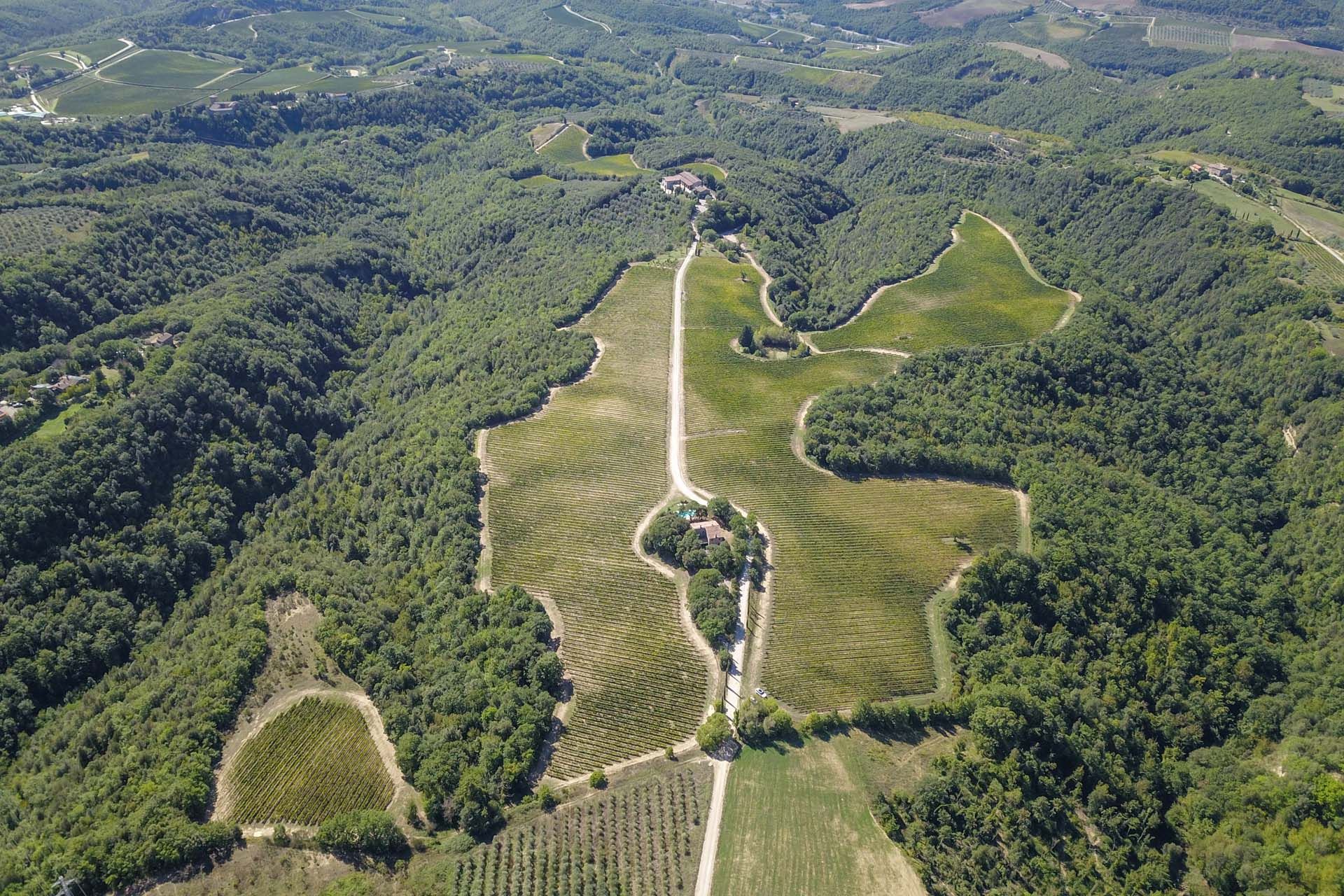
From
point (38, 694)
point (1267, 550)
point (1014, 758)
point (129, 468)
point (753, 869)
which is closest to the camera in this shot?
point (753, 869)

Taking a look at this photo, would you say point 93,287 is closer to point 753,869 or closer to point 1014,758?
point 753,869

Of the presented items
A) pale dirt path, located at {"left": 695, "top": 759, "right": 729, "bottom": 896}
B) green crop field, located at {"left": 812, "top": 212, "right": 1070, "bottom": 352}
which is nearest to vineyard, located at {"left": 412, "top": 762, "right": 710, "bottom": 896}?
pale dirt path, located at {"left": 695, "top": 759, "right": 729, "bottom": 896}

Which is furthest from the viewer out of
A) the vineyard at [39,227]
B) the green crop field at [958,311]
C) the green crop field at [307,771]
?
the green crop field at [958,311]

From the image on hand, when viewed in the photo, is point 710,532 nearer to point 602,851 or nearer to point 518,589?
point 518,589

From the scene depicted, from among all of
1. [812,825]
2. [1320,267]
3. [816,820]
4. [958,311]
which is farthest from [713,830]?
[1320,267]

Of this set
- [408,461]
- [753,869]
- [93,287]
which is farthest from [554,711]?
[93,287]

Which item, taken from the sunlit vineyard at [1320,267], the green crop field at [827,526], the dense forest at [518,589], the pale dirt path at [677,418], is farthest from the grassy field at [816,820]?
the sunlit vineyard at [1320,267]

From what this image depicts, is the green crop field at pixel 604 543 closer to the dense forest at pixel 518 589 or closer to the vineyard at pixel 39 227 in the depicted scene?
the dense forest at pixel 518 589
